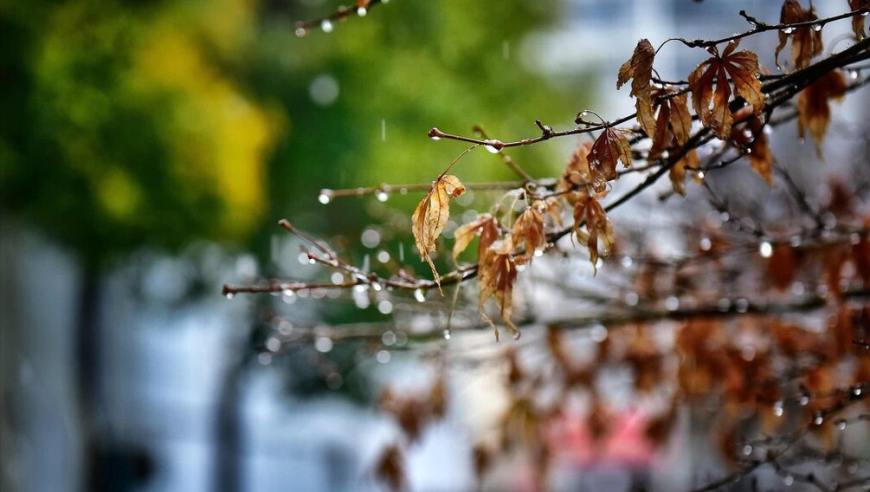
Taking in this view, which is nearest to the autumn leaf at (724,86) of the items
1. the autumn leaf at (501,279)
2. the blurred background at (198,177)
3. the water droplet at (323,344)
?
the autumn leaf at (501,279)

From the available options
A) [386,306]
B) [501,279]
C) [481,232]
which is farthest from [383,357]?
[501,279]

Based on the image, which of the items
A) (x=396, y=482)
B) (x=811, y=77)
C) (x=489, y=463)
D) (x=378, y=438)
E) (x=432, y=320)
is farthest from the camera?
(x=378, y=438)

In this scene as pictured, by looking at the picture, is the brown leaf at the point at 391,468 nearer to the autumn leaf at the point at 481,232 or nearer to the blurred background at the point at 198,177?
the autumn leaf at the point at 481,232

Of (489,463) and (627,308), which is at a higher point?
(627,308)

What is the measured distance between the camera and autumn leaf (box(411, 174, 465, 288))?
128 centimetres

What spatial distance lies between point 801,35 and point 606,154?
0.60 m

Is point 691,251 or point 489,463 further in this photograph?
point 489,463

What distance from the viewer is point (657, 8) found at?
41.4 feet

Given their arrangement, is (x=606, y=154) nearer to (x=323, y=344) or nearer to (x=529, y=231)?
(x=529, y=231)

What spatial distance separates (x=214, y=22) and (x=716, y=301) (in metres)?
5.64

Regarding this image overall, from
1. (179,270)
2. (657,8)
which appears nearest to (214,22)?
(179,270)

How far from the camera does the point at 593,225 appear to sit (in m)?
1.38

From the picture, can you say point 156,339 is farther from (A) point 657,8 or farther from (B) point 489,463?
(A) point 657,8

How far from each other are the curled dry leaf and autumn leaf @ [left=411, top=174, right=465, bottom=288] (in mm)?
250
